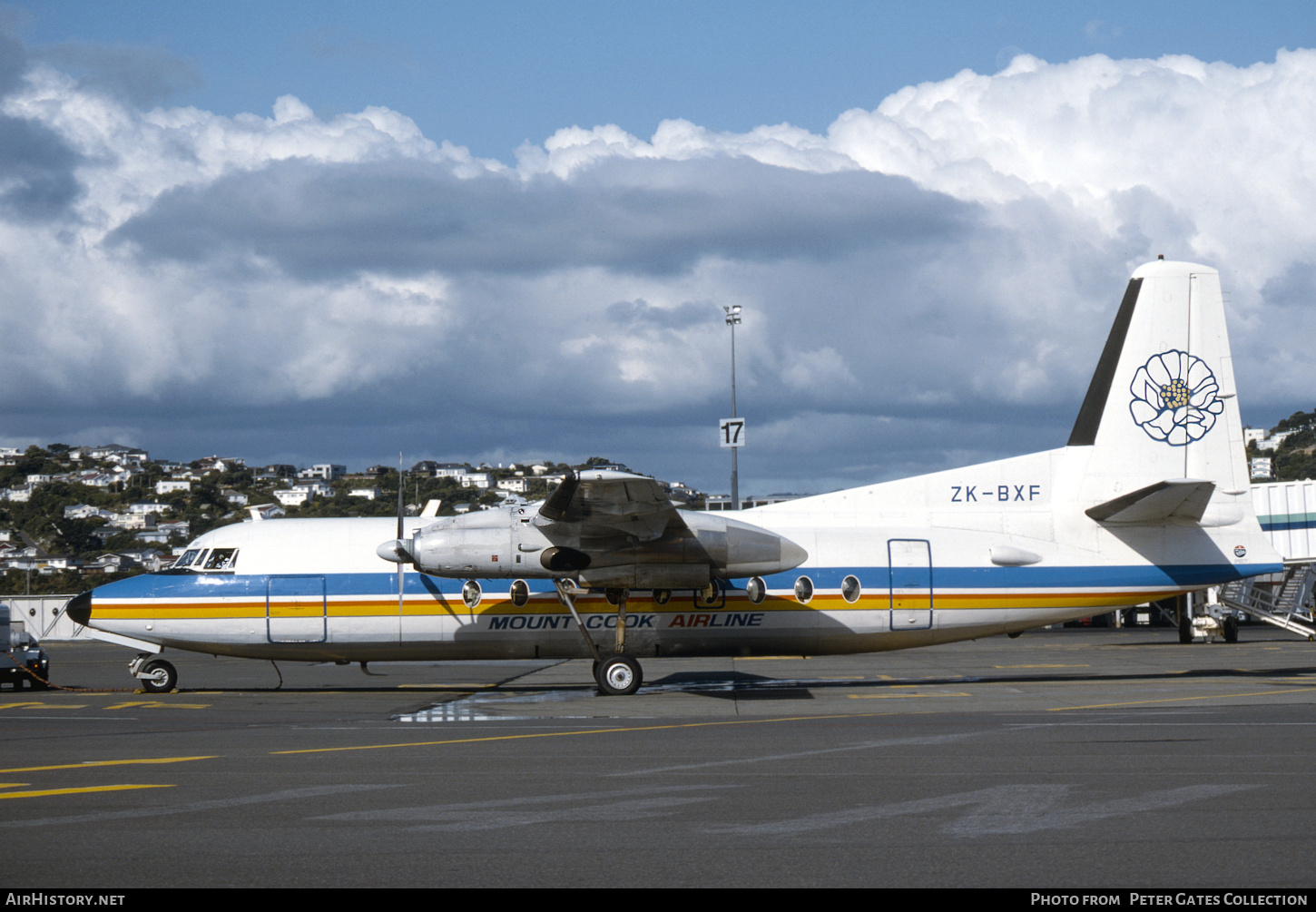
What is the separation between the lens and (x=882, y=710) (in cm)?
1597

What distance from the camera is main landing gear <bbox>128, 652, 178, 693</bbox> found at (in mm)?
19891

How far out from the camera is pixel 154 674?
19984 millimetres

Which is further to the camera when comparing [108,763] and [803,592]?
[803,592]

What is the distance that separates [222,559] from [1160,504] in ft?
53.3

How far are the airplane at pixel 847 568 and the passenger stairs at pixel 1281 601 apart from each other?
61.1 feet

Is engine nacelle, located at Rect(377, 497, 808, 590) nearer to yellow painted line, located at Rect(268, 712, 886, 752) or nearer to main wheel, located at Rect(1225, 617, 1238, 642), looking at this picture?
yellow painted line, located at Rect(268, 712, 886, 752)

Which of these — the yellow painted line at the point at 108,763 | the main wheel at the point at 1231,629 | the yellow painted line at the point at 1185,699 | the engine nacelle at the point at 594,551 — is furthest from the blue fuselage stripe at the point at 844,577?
the main wheel at the point at 1231,629

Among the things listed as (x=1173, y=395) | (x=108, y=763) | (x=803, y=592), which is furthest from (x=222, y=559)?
(x=1173, y=395)

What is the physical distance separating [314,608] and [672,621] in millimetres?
6219

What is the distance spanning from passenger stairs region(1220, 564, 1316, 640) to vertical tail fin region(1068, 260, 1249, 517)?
18.1 meters

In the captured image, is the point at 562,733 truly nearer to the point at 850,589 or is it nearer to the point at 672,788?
the point at 672,788

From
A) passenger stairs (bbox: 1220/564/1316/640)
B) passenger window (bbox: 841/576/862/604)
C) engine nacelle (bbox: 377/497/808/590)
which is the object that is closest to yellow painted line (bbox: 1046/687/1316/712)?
passenger window (bbox: 841/576/862/604)

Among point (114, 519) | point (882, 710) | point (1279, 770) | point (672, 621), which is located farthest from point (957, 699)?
point (114, 519)
